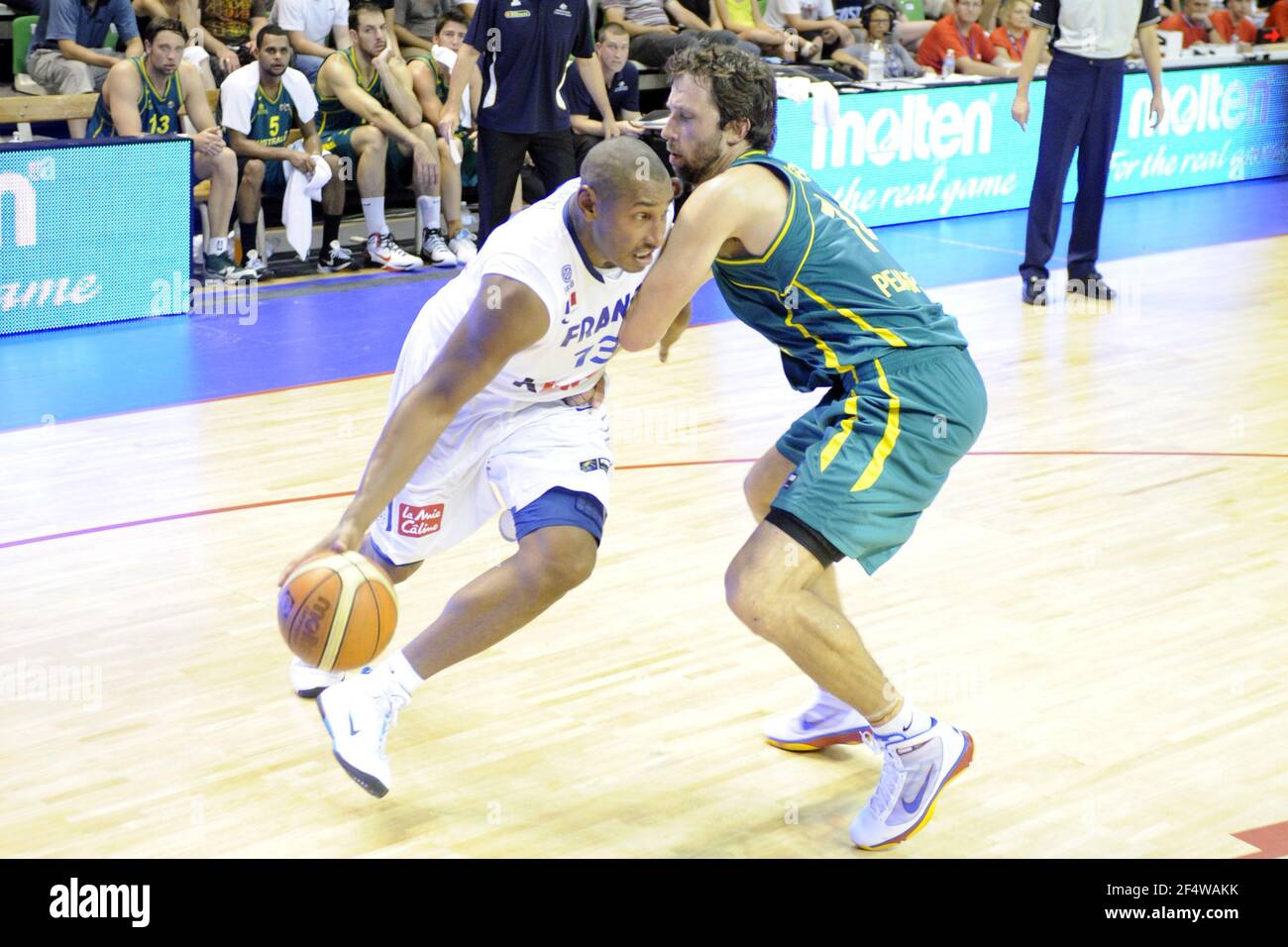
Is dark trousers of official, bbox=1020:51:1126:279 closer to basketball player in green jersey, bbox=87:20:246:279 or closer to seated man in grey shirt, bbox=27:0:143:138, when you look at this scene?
basketball player in green jersey, bbox=87:20:246:279

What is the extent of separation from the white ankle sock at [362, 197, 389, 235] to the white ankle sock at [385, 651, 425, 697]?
22.1 feet

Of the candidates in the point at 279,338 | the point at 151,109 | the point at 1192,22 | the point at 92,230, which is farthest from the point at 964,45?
the point at 92,230

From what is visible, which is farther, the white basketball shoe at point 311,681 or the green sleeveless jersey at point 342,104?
the green sleeveless jersey at point 342,104

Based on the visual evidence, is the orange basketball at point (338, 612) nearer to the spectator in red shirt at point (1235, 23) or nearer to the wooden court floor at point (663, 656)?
the wooden court floor at point (663, 656)

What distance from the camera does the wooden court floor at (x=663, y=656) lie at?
3502 mm

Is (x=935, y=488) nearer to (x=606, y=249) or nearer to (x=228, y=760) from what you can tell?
(x=606, y=249)

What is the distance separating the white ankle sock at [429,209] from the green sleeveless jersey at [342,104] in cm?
64

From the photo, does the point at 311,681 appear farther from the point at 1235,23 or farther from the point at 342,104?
the point at 1235,23

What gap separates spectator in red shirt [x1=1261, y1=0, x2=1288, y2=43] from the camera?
16.9m

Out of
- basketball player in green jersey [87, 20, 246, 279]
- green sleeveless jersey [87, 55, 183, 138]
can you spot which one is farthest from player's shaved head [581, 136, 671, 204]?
green sleeveless jersey [87, 55, 183, 138]

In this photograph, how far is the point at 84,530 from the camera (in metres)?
5.39

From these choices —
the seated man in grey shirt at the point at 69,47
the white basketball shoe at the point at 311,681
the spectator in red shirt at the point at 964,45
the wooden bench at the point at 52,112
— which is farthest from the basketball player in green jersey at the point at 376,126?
the white basketball shoe at the point at 311,681
